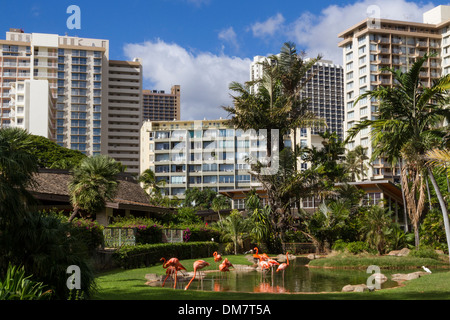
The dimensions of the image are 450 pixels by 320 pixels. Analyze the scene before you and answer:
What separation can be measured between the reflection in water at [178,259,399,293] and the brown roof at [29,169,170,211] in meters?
8.27

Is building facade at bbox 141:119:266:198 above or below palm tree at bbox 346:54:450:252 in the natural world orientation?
above

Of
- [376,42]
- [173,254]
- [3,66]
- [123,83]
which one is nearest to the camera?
[173,254]

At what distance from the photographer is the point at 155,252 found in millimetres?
22062

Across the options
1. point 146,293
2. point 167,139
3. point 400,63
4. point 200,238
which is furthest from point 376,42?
point 146,293

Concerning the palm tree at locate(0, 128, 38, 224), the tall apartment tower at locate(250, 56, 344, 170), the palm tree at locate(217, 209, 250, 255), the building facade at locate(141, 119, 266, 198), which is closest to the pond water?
the palm tree at locate(0, 128, 38, 224)

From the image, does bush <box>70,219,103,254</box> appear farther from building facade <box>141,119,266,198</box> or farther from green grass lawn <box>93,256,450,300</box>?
building facade <box>141,119,266,198</box>

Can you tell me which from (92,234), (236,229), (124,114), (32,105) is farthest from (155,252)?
(124,114)

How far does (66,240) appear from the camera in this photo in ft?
32.6

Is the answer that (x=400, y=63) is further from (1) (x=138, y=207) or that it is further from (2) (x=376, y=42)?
(1) (x=138, y=207)

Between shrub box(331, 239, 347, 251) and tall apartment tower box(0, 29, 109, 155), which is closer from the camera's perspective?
shrub box(331, 239, 347, 251)

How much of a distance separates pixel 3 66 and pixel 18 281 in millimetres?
121139

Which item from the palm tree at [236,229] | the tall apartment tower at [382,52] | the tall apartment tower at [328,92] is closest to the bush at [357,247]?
the palm tree at [236,229]

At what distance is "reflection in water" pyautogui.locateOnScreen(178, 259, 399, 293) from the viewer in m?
14.6

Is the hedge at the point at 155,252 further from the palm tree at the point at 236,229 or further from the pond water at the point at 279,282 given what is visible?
the pond water at the point at 279,282
